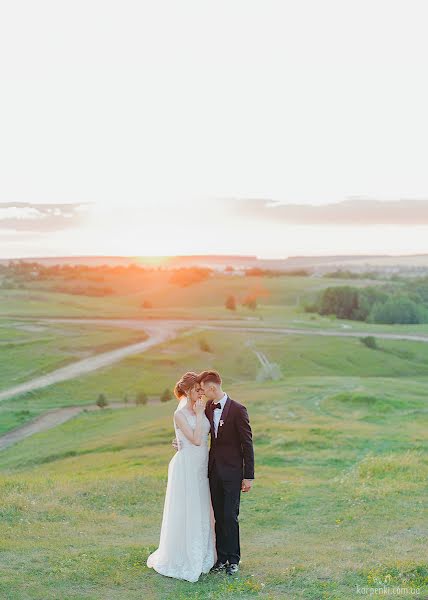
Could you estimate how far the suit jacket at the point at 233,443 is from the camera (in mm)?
12812

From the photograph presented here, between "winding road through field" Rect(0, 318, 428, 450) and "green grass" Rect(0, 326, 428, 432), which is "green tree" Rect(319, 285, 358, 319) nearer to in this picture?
"winding road through field" Rect(0, 318, 428, 450)

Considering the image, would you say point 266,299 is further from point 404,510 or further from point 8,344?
point 404,510

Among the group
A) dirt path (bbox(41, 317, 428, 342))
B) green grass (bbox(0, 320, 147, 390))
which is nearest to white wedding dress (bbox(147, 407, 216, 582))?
green grass (bbox(0, 320, 147, 390))

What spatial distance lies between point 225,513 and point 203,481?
0.68 metres

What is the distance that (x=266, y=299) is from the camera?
189375mm

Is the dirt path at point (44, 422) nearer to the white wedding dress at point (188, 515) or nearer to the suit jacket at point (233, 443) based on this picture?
the white wedding dress at point (188, 515)

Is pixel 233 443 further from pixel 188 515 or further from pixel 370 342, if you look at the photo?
pixel 370 342

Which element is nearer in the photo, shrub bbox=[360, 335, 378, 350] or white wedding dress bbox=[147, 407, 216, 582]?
white wedding dress bbox=[147, 407, 216, 582]

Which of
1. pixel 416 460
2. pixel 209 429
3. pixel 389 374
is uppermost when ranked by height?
pixel 209 429

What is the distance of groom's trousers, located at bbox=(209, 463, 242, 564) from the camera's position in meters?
12.9

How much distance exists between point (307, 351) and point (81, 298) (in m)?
68.0

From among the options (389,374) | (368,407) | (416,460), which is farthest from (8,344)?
(416,460)

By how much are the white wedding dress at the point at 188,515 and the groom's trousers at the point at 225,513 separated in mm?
127

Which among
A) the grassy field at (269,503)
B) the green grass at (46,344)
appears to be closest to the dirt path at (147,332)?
the green grass at (46,344)
